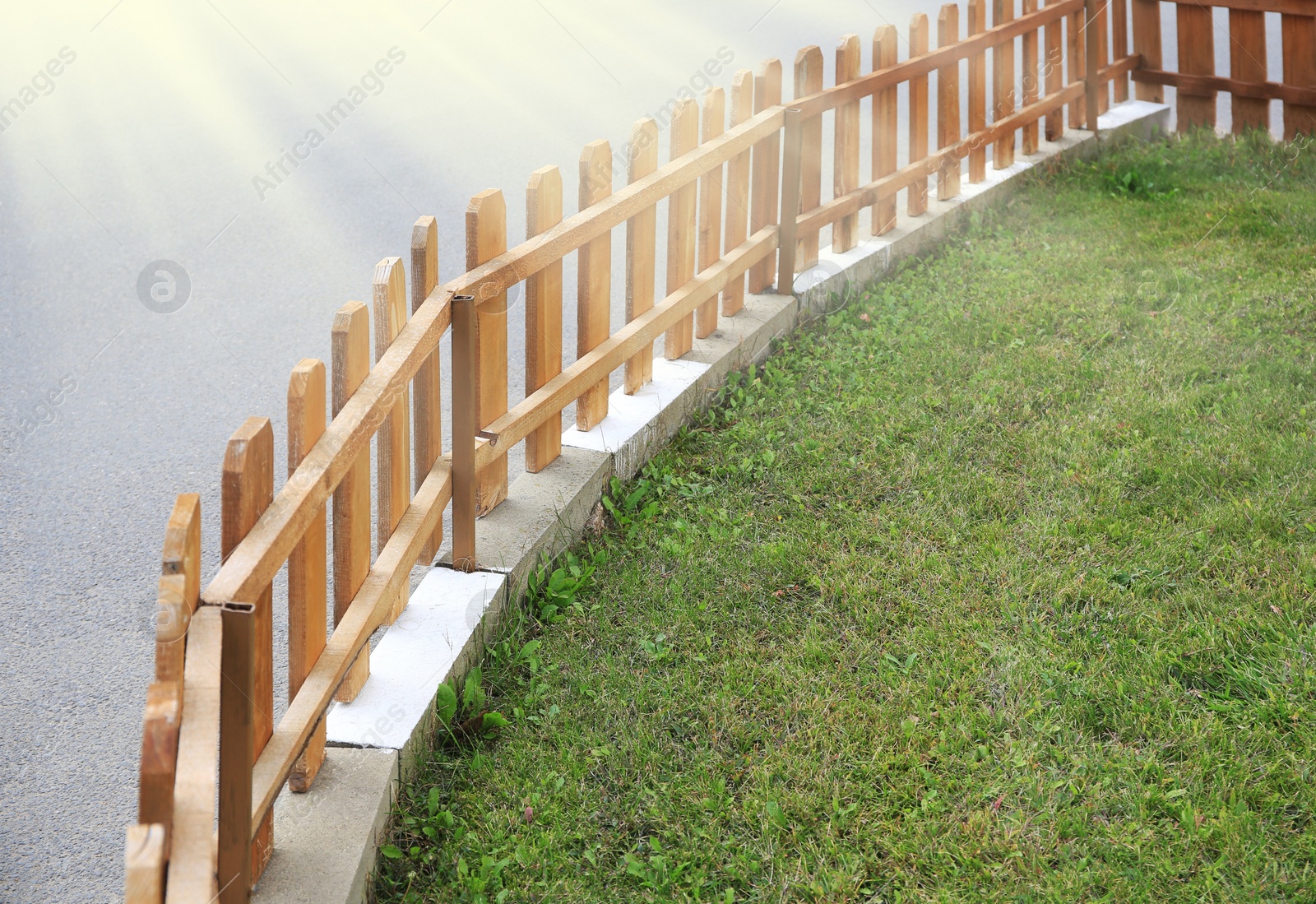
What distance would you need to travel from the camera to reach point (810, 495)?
420 cm

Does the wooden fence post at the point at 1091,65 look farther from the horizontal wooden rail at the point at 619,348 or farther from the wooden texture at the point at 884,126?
the horizontal wooden rail at the point at 619,348

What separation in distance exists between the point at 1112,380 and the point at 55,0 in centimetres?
1294

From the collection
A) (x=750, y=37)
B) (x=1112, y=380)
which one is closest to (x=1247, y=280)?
(x=1112, y=380)

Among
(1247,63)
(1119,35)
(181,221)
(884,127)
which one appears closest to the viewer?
(884,127)

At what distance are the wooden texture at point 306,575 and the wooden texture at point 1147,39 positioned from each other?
25.8 feet

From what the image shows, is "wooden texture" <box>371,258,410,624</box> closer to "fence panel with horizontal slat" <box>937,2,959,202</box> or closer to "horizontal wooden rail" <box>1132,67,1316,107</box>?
"fence panel with horizontal slat" <box>937,2,959,202</box>

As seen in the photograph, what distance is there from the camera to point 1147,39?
28.5 ft

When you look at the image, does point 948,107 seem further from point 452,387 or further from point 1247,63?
point 452,387

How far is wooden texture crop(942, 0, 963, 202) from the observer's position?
656 centimetres

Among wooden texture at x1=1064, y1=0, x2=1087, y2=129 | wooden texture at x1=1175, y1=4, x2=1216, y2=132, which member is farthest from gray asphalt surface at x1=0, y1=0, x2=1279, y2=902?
wooden texture at x1=1175, y1=4, x2=1216, y2=132

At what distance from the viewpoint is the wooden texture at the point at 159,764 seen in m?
1.70

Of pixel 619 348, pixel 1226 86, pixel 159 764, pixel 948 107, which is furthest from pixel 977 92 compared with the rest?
pixel 159 764

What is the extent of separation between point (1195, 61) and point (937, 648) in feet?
22.8

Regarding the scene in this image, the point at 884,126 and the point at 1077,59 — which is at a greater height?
the point at 1077,59
